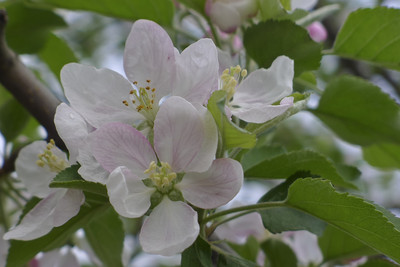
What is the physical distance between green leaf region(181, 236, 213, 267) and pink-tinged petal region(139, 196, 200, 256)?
75 mm

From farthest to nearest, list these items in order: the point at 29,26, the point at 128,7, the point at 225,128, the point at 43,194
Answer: the point at 29,26 → the point at 128,7 → the point at 43,194 → the point at 225,128

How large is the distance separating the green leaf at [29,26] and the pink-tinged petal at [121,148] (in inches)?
26.1

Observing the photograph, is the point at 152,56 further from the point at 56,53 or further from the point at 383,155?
the point at 383,155

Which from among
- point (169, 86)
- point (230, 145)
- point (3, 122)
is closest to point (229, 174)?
point (230, 145)

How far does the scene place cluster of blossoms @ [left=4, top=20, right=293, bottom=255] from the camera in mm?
708

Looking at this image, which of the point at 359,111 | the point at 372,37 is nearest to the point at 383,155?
the point at 359,111

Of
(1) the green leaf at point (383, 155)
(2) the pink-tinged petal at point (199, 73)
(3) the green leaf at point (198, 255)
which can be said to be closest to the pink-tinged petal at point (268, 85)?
(2) the pink-tinged petal at point (199, 73)

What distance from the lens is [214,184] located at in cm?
74

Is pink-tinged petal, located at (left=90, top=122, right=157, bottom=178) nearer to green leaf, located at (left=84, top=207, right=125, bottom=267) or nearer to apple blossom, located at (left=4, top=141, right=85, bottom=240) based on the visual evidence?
apple blossom, located at (left=4, top=141, right=85, bottom=240)

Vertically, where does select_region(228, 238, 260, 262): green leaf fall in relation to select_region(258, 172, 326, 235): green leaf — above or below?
below

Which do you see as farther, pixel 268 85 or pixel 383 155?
pixel 383 155

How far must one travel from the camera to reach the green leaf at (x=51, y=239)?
851mm

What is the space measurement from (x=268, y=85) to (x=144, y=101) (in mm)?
189

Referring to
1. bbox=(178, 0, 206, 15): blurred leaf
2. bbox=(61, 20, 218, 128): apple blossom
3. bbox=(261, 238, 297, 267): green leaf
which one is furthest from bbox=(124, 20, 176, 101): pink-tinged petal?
bbox=(261, 238, 297, 267): green leaf
